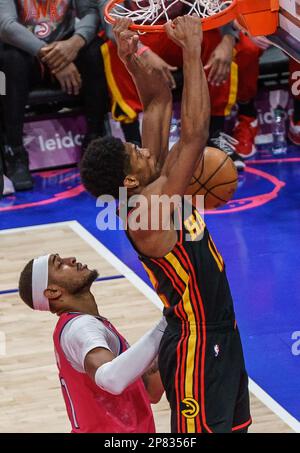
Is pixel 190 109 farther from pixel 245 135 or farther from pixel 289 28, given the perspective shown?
pixel 245 135

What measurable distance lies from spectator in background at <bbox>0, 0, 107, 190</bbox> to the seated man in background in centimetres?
547

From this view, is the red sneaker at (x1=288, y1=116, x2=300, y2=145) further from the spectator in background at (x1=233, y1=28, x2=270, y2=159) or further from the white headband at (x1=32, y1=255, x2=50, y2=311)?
the white headband at (x1=32, y1=255, x2=50, y2=311)

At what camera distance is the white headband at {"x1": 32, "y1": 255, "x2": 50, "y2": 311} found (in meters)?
4.57

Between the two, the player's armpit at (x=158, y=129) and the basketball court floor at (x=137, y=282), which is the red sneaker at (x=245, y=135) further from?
the player's armpit at (x=158, y=129)

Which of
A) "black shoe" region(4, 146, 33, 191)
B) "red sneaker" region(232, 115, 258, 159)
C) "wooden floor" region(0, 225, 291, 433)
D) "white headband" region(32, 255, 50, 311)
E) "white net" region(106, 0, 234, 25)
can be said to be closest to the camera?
"white headband" region(32, 255, 50, 311)

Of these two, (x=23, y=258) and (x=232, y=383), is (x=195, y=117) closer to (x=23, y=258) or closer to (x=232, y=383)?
(x=232, y=383)

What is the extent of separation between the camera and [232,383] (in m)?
4.37

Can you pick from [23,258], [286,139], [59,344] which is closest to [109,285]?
[23,258]

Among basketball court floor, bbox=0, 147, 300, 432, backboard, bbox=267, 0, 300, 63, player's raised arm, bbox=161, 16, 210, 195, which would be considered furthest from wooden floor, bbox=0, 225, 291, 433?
backboard, bbox=267, 0, 300, 63

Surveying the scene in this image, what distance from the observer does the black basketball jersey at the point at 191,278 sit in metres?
4.38

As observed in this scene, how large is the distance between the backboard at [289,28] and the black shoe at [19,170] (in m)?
5.35

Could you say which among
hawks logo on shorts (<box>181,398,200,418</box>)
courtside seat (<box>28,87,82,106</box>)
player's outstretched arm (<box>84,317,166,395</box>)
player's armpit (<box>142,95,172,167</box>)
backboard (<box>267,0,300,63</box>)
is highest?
backboard (<box>267,0,300,63</box>)

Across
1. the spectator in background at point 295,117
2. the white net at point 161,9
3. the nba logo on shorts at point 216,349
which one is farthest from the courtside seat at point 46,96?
the nba logo on shorts at point 216,349

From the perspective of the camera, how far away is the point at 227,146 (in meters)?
10.3
